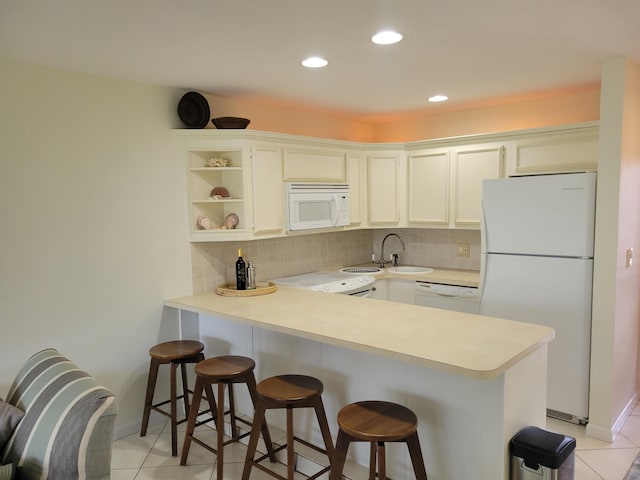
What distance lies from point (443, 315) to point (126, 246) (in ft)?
6.68

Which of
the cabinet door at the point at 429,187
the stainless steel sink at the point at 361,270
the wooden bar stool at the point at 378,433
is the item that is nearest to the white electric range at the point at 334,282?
the stainless steel sink at the point at 361,270

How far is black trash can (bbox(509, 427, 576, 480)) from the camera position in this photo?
1.84m

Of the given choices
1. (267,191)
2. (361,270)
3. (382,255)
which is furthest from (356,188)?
(267,191)

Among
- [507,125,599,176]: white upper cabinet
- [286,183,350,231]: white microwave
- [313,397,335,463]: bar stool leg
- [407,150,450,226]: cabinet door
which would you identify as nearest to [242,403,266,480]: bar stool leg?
[313,397,335,463]: bar stool leg

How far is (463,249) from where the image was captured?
4352mm

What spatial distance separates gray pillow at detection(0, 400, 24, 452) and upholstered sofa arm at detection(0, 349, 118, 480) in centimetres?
2

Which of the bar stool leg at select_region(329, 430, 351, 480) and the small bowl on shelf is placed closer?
the bar stool leg at select_region(329, 430, 351, 480)

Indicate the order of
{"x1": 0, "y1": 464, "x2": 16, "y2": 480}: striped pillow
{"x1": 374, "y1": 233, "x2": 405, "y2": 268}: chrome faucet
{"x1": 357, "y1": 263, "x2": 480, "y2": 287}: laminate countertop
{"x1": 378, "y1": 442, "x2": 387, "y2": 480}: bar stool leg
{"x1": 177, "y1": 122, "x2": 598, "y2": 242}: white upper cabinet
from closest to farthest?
{"x1": 0, "y1": 464, "x2": 16, "y2": 480}: striped pillow
{"x1": 378, "y1": 442, "x2": 387, "y2": 480}: bar stool leg
{"x1": 177, "y1": 122, "x2": 598, "y2": 242}: white upper cabinet
{"x1": 357, "y1": 263, "x2": 480, "y2": 287}: laminate countertop
{"x1": 374, "y1": 233, "x2": 405, "y2": 268}: chrome faucet

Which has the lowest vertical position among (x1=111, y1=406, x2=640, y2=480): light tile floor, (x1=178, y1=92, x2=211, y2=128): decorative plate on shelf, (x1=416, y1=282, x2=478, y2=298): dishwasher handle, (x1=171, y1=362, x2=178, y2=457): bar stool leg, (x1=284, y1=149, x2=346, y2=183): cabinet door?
(x1=111, y1=406, x2=640, y2=480): light tile floor

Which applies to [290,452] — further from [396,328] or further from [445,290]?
[445,290]

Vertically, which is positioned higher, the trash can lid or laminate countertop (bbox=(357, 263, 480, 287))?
laminate countertop (bbox=(357, 263, 480, 287))

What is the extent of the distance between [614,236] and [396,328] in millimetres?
1543

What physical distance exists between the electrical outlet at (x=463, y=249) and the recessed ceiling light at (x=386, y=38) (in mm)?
2498

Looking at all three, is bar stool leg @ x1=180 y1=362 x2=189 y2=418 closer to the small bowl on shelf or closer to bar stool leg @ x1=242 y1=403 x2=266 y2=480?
bar stool leg @ x1=242 y1=403 x2=266 y2=480
